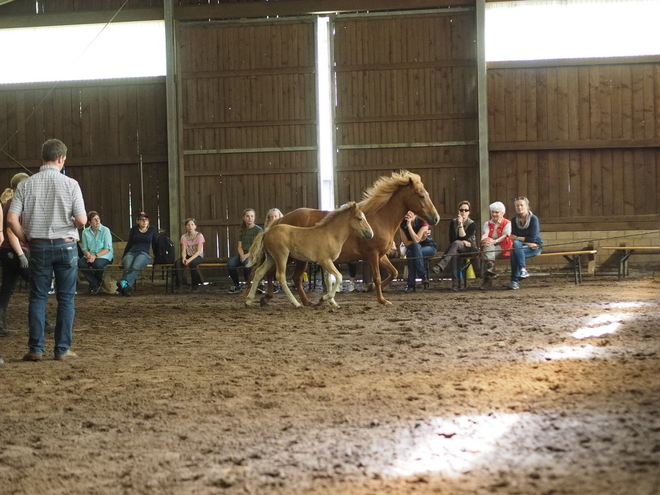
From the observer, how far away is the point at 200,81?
15.2 m

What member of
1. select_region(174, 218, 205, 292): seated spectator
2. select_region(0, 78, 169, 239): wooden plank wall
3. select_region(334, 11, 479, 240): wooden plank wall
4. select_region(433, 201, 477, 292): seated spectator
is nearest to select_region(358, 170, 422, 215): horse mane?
select_region(433, 201, 477, 292): seated spectator

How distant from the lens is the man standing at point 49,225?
5.81 metres

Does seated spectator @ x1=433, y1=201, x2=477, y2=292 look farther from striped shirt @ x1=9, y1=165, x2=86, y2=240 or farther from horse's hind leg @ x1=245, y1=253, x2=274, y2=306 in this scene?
striped shirt @ x1=9, y1=165, x2=86, y2=240

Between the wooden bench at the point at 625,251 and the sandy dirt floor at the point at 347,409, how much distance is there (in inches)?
233

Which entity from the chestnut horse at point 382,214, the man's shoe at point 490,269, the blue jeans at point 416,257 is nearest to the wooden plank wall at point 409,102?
the blue jeans at point 416,257

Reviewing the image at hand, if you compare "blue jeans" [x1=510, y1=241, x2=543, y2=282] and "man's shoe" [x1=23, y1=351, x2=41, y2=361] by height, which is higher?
"blue jeans" [x1=510, y1=241, x2=543, y2=282]

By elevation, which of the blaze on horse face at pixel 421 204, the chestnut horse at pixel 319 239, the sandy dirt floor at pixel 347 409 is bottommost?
the sandy dirt floor at pixel 347 409

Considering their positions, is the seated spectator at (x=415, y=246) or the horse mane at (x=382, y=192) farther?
the seated spectator at (x=415, y=246)

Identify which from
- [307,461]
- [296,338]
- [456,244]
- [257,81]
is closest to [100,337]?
[296,338]

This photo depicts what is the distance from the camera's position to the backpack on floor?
537 inches

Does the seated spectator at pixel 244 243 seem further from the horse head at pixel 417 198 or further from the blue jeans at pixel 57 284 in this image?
the blue jeans at pixel 57 284

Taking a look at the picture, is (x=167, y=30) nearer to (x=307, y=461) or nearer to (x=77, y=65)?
(x=77, y=65)

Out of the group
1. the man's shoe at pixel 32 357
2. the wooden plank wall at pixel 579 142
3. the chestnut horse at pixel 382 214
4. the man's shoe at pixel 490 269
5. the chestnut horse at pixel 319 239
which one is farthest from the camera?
the wooden plank wall at pixel 579 142

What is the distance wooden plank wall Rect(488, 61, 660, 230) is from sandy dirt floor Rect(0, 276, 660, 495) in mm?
7123
